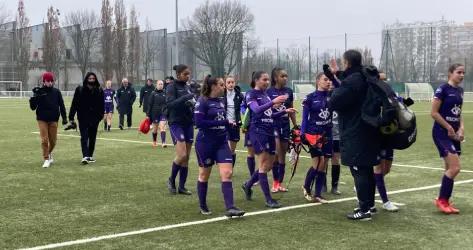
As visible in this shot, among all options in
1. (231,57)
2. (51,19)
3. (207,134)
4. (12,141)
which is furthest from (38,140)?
(51,19)

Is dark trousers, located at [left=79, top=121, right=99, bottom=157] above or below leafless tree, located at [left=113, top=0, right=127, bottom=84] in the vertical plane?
below

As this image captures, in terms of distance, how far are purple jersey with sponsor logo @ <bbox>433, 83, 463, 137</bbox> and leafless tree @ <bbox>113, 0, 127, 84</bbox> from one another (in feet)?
229

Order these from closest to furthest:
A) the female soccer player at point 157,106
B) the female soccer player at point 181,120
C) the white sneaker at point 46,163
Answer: the female soccer player at point 181,120 → the white sneaker at point 46,163 → the female soccer player at point 157,106

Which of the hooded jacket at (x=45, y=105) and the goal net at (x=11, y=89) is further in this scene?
the goal net at (x=11, y=89)

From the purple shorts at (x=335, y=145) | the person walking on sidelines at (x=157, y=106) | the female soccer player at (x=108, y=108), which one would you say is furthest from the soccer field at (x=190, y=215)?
the female soccer player at (x=108, y=108)

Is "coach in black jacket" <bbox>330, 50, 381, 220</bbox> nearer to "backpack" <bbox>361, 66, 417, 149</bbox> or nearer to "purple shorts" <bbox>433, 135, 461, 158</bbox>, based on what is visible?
"backpack" <bbox>361, 66, 417, 149</bbox>

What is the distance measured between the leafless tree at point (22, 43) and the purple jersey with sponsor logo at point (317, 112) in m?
72.0

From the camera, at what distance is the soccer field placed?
6.27 meters

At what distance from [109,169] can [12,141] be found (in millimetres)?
7136

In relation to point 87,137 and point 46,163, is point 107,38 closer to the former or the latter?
point 87,137

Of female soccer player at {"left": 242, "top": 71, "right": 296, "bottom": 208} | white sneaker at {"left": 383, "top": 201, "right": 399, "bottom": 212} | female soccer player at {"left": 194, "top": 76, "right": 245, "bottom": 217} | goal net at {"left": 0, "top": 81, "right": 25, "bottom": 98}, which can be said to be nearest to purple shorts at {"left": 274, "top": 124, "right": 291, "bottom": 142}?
female soccer player at {"left": 242, "top": 71, "right": 296, "bottom": 208}

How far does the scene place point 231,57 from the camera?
73.6m

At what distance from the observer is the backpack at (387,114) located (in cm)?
663

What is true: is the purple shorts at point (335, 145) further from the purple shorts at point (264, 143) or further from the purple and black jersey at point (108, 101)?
the purple and black jersey at point (108, 101)
